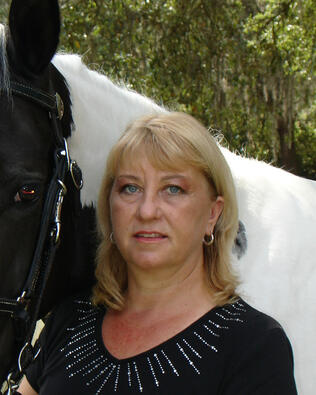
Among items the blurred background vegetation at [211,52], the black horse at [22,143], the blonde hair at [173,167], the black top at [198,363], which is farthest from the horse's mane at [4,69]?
the blurred background vegetation at [211,52]

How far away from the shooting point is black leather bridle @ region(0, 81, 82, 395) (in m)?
1.74

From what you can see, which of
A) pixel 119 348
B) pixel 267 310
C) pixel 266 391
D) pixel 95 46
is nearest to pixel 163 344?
pixel 119 348

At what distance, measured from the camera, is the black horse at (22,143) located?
1.63 m

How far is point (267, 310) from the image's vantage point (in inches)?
89.1

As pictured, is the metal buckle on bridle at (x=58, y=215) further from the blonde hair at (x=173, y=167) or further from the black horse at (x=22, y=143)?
the blonde hair at (x=173, y=167)

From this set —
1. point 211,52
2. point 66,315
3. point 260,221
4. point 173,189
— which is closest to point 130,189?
point 173,189

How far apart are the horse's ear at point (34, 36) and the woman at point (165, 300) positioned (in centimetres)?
40

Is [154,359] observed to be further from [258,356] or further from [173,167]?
[173,167]

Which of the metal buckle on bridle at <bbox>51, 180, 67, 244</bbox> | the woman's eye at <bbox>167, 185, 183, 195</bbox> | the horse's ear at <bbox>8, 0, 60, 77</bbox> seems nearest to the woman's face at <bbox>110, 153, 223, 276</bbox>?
the woman's eye at <bbox>167, 185, 183, 195</bbox>

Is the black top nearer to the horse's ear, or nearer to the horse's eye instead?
the horse's eye

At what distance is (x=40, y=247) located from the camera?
1.77m

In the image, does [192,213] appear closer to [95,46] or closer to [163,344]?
[163,344]

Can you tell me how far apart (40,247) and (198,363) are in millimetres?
629

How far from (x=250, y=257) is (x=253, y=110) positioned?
21.4 feet
